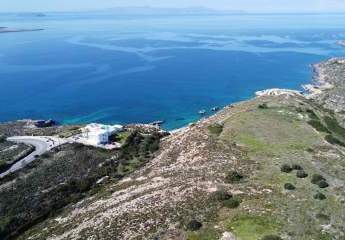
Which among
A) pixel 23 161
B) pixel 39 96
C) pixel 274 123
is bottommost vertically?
pixel 39 96

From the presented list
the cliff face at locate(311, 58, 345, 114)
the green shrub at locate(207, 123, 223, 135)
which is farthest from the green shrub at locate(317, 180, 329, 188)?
the cliff face at locate(311, 58, 345, 114)

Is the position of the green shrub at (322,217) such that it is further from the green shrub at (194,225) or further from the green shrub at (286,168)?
the green shrub at (286,168)

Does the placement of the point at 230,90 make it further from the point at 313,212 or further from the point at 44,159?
the point at 313,212

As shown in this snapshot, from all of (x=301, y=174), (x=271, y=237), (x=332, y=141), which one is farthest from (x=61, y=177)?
(x=271, y=237)

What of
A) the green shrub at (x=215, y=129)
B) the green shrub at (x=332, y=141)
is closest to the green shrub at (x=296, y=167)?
the green shrub at (x=332, y=141)

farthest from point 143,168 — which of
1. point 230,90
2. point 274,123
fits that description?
point 230,90

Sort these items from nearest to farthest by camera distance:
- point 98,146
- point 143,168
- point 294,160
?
1. point 294,160
2. point 143,168
3. point 98,146

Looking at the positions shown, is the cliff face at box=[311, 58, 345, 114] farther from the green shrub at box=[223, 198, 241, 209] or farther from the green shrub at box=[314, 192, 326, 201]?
the green shrub at box=[223, 198, 241, 209]

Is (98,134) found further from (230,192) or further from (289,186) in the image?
(289,186)
